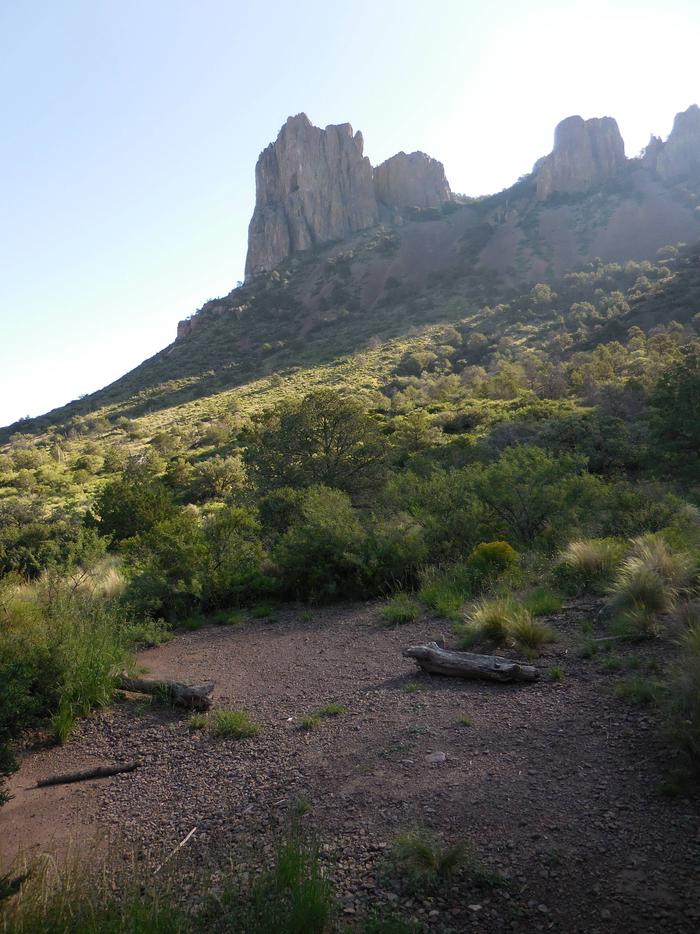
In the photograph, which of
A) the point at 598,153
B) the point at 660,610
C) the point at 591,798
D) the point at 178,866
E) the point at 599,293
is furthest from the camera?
the point at 598,153

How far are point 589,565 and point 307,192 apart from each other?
103 metres

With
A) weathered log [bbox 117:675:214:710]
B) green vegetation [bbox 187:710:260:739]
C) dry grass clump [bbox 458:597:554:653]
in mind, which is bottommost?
dry grass clump [bbox 458:597:554:653]

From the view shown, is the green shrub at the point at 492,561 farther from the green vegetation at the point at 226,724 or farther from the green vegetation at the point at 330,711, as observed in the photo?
the green vegetation at the point at 226,724

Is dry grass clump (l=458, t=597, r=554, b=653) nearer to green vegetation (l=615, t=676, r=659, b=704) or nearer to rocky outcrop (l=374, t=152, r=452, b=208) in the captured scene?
green vegetation (l=615, t=676, r=659, b=704)

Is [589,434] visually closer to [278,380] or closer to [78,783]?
[78,783]

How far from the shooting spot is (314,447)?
19.5 metres

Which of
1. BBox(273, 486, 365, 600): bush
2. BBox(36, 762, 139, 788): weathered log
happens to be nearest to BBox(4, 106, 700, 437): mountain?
BBox(273, 486, 365, 600): bush

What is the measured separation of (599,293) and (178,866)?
6494 centimetres

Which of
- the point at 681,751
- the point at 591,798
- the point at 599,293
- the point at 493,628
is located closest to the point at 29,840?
the point at 591,798

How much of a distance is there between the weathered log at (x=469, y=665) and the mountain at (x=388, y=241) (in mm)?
52485

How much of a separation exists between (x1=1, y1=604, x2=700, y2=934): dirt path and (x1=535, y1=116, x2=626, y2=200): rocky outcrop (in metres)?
102

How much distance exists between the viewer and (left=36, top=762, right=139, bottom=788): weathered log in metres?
5.05

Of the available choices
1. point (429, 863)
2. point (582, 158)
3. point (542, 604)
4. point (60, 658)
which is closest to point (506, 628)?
point (542, 604)

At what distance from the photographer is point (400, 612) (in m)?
9.13
